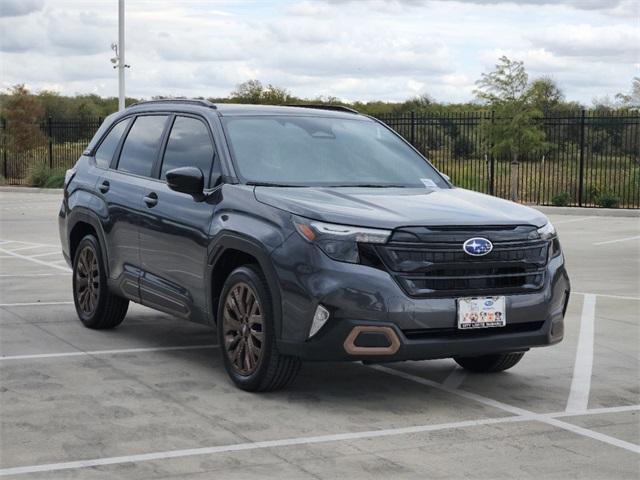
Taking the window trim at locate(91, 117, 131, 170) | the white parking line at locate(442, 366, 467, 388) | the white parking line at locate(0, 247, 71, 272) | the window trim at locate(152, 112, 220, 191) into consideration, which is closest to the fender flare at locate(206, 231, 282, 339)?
the window trim at locate(152, 112, 220, 191)

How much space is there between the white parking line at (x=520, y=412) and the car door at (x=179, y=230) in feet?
4.81

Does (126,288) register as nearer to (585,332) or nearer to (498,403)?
(498,403)

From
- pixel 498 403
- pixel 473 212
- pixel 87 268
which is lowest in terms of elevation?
pixel 498 403

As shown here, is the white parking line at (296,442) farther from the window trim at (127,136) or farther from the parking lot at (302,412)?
the window trim at (127,136)

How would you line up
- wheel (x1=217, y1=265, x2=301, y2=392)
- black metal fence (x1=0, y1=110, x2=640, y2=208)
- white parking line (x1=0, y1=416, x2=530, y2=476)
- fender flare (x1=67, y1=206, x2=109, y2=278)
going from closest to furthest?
1. white parking line (x1=0, y1=416, x2=530, y2=476)
2. wheel (x1=217, y1=265, x2=301, y2=392)
3. fender flare (x1=67, y1=206, x2=109, y2=278)
4. black metal fence (x1=0, y1=110, x2=640, y2=208)

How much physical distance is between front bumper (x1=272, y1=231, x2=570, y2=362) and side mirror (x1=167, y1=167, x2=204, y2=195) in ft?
3.61

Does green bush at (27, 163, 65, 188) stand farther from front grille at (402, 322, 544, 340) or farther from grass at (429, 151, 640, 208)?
front grille at (402, 322, 544, 340)

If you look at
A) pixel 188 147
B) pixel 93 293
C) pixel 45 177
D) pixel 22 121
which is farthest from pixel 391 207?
pixel 22 121

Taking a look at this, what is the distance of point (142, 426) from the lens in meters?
6.32

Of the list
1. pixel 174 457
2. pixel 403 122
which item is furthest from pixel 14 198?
pixel 174 457

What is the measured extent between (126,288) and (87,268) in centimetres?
88

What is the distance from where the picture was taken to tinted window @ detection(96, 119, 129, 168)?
31.2 feet

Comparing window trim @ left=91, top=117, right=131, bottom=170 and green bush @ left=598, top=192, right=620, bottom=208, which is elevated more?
window trim @ left=91, top=117, right=131, bottom=170

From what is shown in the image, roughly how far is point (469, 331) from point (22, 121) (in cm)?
3661
